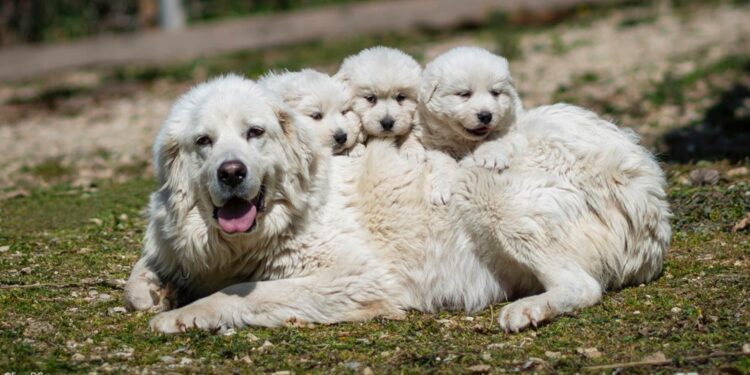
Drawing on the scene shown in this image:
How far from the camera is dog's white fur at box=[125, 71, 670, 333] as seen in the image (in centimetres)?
544

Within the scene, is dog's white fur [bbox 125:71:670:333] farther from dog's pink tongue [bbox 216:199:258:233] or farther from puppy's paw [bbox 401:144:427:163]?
puppy's paw [bbox 401:144:427:163]

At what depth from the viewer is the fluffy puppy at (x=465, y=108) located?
244 inches

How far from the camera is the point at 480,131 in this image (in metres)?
6.27

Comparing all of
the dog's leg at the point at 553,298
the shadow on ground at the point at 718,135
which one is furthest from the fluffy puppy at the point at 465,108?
the shadow on ground at the point at 718,135

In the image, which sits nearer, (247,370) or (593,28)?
(247,370)

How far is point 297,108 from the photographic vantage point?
6.59 m

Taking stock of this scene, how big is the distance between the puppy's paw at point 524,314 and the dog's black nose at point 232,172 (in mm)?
1561

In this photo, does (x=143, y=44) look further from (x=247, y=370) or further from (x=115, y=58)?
(x=247, y=370)

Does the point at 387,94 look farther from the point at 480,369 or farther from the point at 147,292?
the point at 480,369

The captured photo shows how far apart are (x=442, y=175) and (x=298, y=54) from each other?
9967 millimetres

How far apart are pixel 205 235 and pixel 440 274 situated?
1388 millimetres

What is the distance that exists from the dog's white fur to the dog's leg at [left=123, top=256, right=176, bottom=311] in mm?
13

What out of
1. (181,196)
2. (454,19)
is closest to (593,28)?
(454,19)

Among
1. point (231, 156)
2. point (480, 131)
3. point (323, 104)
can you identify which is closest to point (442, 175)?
point (480, 131)
